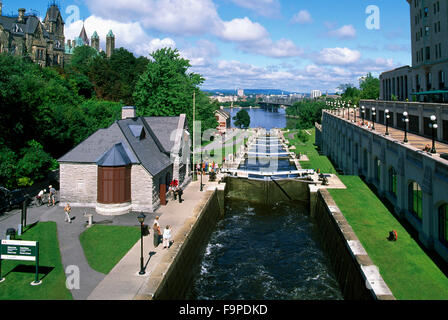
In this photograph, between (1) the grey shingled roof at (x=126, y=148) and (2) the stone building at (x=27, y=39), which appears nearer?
(1) the grey shingled roof at (x=126, y=148)

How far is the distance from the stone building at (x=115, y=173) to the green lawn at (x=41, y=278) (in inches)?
248

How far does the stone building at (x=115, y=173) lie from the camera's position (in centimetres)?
2706

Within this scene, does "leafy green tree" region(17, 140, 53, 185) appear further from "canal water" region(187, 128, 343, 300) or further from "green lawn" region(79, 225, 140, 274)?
"canal water" region(187, 128, 343, 300)

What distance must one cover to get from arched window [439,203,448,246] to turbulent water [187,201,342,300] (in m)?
6.22

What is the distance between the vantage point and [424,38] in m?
56.0

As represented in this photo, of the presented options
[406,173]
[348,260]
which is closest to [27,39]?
[406,173]

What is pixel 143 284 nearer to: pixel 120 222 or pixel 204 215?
pixel 120 222

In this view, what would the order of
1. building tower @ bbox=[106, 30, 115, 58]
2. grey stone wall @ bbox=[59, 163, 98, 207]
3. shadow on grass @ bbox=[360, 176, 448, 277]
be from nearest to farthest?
shadow on grass @ bbox=[360, 176, 448, 277] < grey stone wall @ bbox=[59, 163, 98, 207] < building tower @ bbox=[106, 30, 115, 58]

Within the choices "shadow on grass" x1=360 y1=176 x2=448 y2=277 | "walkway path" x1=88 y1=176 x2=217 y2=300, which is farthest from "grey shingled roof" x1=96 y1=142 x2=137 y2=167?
"shadow on grass" x1=360 y1=176 x2=448 y2=277

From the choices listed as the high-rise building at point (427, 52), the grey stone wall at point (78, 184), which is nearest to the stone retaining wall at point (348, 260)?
the grey stone wall at point (78, 184)

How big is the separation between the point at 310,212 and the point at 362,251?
56.7 feet

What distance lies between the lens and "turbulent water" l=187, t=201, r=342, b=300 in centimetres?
2027

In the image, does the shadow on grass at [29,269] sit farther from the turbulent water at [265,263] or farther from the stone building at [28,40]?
the stone building at [28,40]
